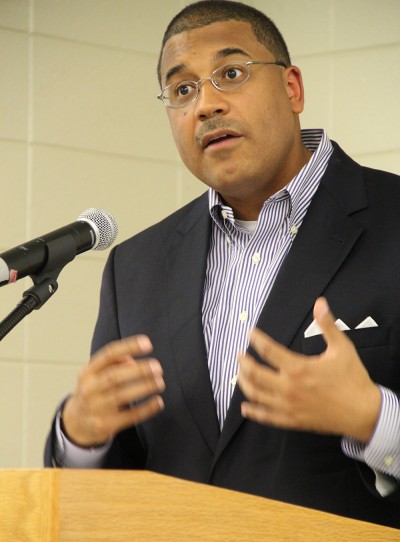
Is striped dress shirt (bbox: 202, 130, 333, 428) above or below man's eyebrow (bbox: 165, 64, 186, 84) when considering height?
below

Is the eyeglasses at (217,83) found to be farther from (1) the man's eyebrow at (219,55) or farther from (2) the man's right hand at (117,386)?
(2) the man's right hand at (117,386)

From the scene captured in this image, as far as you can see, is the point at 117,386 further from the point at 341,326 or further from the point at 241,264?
the point at 241,264

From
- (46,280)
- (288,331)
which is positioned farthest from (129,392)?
(288,331)

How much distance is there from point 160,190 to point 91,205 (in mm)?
297

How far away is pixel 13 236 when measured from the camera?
3797mm

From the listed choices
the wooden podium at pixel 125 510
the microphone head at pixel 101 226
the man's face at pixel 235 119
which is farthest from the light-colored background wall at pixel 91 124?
the wooden podium at pixel 125 510

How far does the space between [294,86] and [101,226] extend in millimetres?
813

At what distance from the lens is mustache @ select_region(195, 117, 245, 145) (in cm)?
234

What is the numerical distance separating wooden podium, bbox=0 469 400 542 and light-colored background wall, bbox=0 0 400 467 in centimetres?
249

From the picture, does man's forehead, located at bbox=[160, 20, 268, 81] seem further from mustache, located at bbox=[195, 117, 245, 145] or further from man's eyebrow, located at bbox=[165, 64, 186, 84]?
mustache, located at bbox=[195, 117, 245, 145]

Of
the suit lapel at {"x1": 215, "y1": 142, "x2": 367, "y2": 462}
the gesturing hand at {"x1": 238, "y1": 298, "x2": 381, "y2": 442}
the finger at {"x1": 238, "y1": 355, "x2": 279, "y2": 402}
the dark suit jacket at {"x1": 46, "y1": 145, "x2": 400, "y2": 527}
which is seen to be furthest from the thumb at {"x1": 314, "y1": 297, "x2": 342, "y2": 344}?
the suit lapel at {"x1": 215, "y1": 142, "x2": 367, "y2": 462}

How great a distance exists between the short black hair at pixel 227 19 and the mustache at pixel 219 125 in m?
0.29

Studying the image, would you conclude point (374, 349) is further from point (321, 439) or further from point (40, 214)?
point (40, 214)

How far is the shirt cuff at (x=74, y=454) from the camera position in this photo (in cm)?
204
